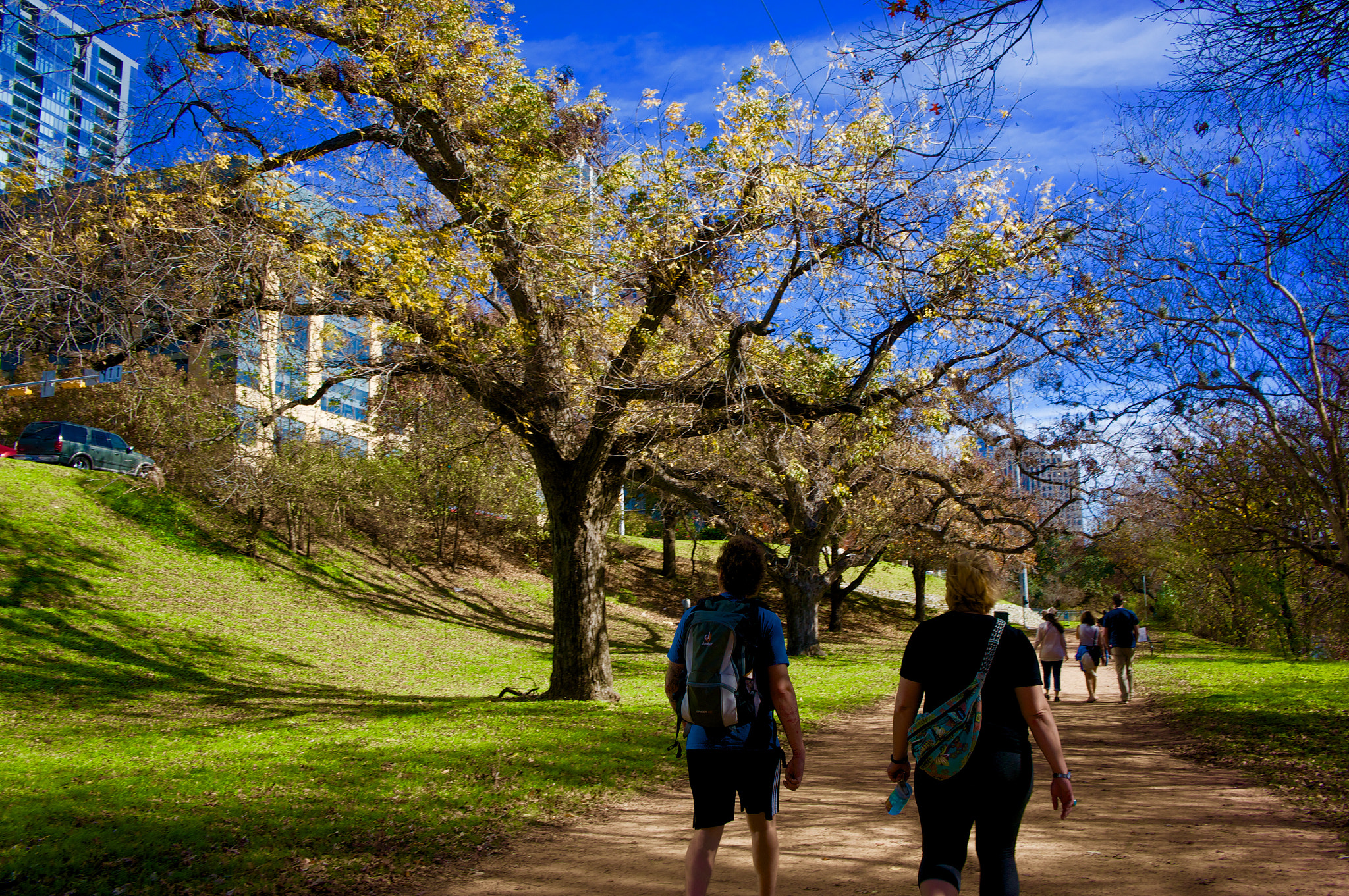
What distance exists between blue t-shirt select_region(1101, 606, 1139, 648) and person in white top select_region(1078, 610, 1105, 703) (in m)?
0.43

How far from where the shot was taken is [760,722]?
11.4 feet

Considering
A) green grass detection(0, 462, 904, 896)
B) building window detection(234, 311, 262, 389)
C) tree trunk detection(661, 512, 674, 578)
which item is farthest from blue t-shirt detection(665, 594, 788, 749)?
tree trunk detection(661, 512, 674, 578)

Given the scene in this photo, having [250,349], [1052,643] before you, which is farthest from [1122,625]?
[250,349]

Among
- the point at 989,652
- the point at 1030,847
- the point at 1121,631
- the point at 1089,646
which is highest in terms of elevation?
the point at 989,652

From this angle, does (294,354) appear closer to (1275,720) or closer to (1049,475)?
(1275,720)

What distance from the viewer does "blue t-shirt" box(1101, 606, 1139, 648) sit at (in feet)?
39.4

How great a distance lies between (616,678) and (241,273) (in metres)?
9.86

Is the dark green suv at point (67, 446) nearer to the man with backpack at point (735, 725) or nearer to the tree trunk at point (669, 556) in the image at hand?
the tree trunk at point (669, 556)

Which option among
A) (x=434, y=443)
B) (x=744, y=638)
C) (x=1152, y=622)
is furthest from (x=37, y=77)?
(x=1152, y=622)

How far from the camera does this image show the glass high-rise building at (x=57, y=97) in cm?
852

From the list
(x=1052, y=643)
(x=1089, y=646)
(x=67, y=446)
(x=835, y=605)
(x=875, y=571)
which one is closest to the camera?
(x=1052, y=643)

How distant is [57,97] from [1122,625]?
16.0 meters

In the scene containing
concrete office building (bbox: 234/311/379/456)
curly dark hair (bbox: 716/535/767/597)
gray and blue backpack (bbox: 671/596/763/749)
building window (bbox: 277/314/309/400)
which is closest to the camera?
gray and blue backpack (bbox: 671/596/763/749)

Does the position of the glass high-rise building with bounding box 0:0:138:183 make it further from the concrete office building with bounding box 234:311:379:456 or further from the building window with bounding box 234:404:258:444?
the building window with bounding box 234:404:258:444
